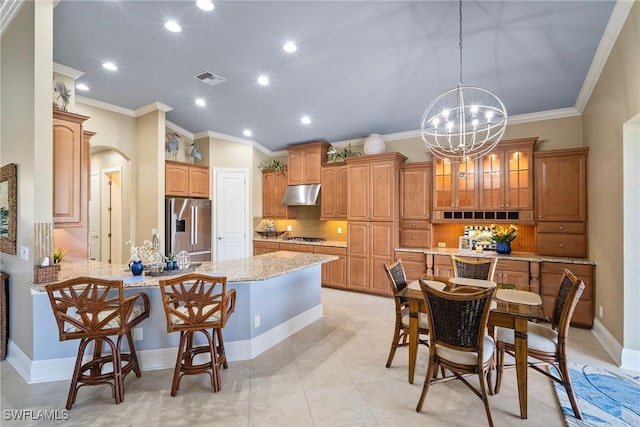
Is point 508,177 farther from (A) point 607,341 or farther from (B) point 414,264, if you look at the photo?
(A) point 607,341

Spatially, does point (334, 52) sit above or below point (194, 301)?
above

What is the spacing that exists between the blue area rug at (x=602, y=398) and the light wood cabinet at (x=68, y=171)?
488cm

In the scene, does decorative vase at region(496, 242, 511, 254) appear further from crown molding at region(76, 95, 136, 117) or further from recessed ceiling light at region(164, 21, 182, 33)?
A: crown molding at region(76, 95, 136, 117)

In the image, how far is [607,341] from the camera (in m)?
3.21

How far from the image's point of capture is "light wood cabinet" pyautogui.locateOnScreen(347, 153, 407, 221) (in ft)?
16.8

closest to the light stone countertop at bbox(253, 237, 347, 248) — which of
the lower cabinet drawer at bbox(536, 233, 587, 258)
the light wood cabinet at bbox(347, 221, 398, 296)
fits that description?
the light wood cabinet at bbox(347, 221, 398, 296)

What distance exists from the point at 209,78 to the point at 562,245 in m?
5.35

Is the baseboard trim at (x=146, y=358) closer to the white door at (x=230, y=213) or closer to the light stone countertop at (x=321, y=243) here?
the light stone countertop at (x=321, y=243)

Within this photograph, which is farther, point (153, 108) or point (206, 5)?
point (153, 108)

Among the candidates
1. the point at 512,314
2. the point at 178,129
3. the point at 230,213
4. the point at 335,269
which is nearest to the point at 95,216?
the point at 178,129

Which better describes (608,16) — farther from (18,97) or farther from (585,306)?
(18,97)

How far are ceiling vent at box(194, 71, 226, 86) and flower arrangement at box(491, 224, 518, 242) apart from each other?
15.0 feet

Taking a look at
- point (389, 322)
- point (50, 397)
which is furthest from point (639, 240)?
point (50, 397)

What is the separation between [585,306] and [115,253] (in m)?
7.71
